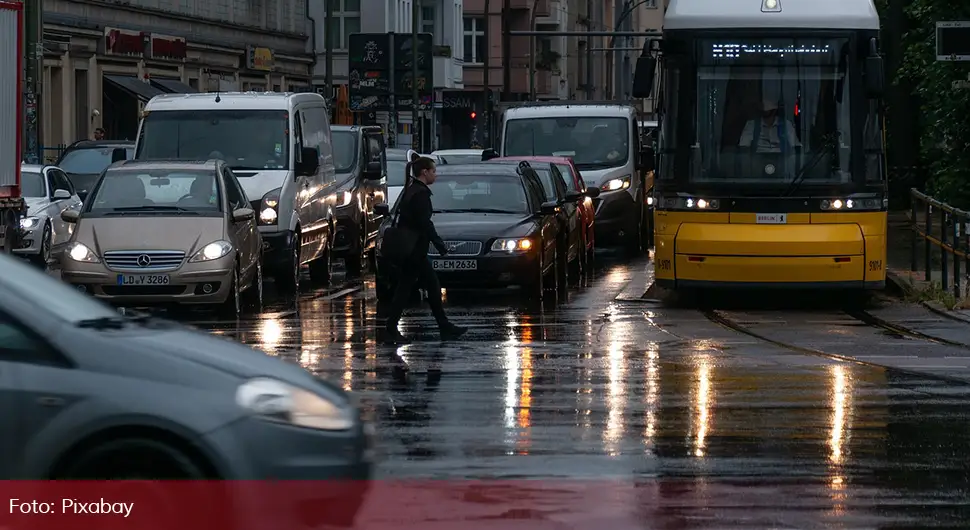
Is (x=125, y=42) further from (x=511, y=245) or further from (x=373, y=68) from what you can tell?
(x=511, y=245)

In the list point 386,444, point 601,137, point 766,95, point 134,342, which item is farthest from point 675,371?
point 601,137

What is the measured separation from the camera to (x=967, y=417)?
37.2 ft

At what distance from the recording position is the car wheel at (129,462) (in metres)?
6.85

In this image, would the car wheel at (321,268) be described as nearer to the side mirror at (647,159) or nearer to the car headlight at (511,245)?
the car headlight at (511,245)

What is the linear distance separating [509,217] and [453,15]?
2302 inches

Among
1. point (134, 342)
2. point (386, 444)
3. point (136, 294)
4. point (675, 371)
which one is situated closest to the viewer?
point (134, 342)

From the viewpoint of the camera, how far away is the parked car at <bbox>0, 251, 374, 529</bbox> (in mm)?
6785

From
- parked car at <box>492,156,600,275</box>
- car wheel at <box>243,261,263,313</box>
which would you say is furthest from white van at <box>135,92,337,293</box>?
parked car at <box>492,156,600,275</box>

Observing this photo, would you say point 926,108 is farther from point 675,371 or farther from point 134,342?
point 134,342

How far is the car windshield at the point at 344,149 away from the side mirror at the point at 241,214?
8.15 metres

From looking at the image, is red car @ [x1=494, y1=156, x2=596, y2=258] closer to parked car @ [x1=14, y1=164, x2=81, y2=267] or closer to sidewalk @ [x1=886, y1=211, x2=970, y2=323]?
sidewalk @ [x1=886, y1=211, x2=970, y2=323]

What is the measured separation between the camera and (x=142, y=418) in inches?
268

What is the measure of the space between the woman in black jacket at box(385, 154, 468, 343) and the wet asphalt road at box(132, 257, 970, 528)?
0.83 feet

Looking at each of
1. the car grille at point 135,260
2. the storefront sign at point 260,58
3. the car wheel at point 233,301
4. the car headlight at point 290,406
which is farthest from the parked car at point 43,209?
the storefront sign at point 260,58
